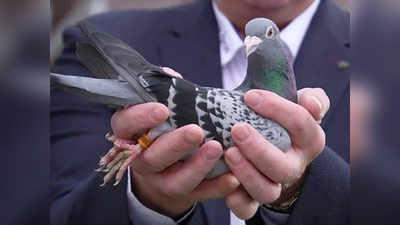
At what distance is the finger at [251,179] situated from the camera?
50 centimetres

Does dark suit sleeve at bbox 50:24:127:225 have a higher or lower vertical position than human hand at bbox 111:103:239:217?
lower

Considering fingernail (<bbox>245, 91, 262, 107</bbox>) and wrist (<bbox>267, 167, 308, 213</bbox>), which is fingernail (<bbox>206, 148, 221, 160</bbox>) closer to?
fingernail (<bbox>245, 91, 262, 107</bbox>)

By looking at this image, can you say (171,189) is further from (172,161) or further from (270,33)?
(270,33)

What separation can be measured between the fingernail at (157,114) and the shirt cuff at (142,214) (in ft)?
0.51

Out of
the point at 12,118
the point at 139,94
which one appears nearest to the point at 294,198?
the point at 139,94

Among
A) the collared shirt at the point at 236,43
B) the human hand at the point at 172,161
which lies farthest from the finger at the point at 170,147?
the collared shirt at the point at 236,43

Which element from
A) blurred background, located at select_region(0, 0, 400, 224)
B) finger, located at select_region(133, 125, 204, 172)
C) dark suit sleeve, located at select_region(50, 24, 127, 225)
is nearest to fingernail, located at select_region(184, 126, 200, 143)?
finger, located at select_region(133, 125, 204, 172)

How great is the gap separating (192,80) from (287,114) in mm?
348

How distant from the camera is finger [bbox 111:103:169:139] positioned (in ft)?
1.58

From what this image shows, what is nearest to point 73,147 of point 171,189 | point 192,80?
Result: point 192,80

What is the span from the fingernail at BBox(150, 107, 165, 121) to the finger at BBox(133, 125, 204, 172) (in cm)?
2

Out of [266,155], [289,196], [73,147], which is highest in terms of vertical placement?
[266,155]

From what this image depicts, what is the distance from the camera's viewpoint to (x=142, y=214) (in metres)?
0.62

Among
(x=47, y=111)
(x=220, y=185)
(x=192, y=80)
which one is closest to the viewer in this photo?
(x=47, y=111)
